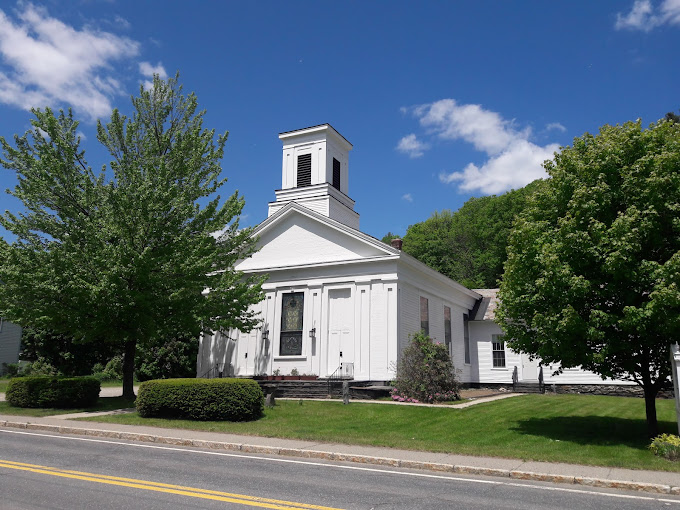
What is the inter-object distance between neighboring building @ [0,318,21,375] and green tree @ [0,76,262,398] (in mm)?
25539

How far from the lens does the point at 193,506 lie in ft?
22.7

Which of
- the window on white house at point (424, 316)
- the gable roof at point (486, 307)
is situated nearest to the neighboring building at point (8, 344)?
the window on white house at point (424, 316)

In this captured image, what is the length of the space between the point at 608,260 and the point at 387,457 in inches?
262

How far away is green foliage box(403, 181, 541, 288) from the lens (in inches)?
2270

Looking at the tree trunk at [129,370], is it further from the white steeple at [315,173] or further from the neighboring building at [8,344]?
the neighboring building at [8,344]

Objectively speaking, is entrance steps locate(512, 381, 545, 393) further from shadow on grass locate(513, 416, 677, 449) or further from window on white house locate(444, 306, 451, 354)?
shadow on grass locate(513, 416, 677, 449)

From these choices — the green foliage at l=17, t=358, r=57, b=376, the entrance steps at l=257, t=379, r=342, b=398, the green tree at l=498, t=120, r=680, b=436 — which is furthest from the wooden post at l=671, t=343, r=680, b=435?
the green foliage at l=17, t=358, r=57, b=376

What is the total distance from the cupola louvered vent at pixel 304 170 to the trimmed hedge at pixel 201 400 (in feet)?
54.5

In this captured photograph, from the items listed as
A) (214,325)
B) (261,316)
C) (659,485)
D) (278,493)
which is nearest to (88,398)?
(214,325)

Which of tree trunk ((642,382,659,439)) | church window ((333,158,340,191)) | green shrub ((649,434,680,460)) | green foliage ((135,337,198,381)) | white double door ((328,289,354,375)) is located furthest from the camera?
church window ((333,158,340,191))

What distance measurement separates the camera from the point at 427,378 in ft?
67.8

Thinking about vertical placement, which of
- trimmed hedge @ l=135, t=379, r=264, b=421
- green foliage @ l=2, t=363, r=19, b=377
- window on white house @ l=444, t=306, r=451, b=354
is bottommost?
trimmed hedge @ l=135, t=379, r=264, b=421

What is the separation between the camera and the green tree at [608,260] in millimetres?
12516

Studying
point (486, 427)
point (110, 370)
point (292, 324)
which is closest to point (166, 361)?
point (110, 370)
